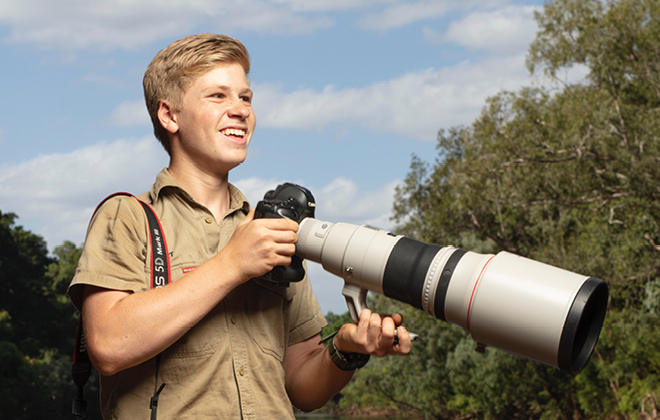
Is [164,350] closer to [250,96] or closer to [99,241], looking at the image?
[99,241]

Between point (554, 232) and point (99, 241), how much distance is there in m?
23.1

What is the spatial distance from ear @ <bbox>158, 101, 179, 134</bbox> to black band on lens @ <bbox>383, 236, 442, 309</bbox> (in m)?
0.86

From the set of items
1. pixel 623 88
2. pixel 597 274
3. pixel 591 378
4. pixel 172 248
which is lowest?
pixel 591 378

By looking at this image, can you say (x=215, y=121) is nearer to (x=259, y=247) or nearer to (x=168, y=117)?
(x=168, y=117)

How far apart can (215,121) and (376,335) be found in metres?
0.87

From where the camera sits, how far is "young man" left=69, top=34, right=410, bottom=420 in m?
1.79

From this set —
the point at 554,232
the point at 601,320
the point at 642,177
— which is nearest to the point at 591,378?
the point at 554,232

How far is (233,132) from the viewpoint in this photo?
2.18m

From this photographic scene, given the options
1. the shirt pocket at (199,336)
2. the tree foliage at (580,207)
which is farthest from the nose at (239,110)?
the tree foliage at (580,207)

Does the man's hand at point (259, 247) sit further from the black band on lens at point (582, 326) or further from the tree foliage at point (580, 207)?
the tree foliage at point (580, 207)

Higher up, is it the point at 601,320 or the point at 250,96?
the point at 250,96

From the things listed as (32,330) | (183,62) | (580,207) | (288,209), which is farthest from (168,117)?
(32,330)

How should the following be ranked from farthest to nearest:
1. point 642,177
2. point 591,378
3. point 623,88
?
point 591,378, point 623,88, point 642,177

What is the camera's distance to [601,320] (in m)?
2.04
